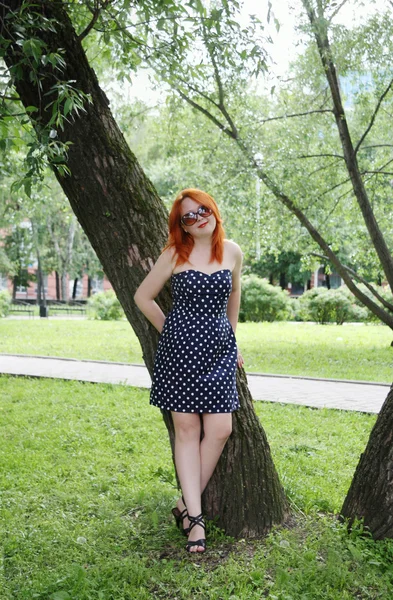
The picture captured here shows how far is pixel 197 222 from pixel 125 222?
466mm

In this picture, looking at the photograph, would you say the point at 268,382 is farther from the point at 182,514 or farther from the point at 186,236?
the point at 186,236

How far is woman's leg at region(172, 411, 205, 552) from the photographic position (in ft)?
13.8

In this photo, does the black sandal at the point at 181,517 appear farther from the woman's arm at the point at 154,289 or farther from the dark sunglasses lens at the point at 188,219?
the dark sunglasses lens at the point at 188,219

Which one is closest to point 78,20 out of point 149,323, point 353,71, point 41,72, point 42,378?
point 41,72

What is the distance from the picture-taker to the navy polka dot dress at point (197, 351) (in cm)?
408

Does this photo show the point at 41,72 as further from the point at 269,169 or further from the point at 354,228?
the point at 354,228

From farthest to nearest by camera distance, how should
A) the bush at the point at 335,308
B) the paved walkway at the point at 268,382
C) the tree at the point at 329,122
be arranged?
the bush at the point at 335,308 < the tree at the point at 329,122 < the paved walkway at the point at 268,382

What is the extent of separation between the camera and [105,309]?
28750 millimetres

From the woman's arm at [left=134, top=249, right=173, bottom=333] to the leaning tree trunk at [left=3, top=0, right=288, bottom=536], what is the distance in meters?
0.17

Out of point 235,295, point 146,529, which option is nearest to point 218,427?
point 235,295

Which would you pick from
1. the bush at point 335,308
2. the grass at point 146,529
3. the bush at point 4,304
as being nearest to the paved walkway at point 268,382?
the grass at point 146,529

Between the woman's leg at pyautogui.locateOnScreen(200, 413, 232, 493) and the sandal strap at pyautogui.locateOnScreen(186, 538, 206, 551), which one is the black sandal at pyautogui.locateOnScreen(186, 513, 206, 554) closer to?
the sandal strap at pyautogui.locateOnScreen(186, 538, 206, 551)

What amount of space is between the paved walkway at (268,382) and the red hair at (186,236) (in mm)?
5235

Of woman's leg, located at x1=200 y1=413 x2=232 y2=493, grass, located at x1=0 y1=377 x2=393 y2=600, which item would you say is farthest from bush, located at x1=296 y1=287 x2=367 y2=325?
woman's leg, located at x1=200 y1=413 x2=232 y2=493
